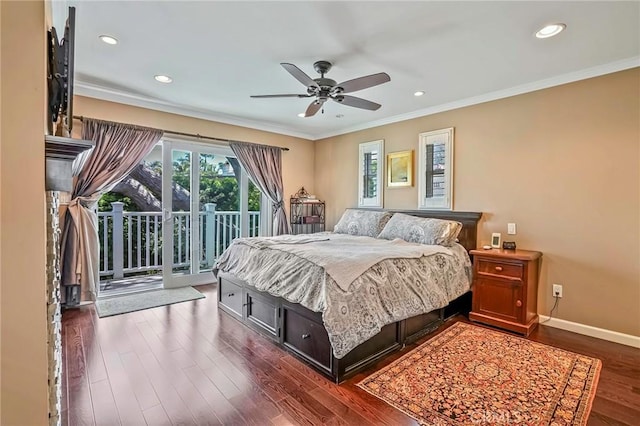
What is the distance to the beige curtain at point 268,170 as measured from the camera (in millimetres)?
5055

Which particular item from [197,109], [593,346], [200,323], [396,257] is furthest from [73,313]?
[593,346]

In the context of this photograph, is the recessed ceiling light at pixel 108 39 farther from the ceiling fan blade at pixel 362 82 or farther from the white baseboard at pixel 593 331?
the white baseboard at pixel 593 331

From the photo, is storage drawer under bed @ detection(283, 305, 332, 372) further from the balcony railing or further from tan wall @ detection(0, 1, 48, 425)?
the balcony railing

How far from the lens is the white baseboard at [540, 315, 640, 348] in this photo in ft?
9.34

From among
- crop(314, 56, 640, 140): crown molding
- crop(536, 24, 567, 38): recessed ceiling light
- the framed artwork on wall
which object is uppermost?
crop(536, 24, 567, 38): recessed ceiling light

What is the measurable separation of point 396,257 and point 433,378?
0.95m

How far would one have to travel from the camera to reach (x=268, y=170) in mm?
5293

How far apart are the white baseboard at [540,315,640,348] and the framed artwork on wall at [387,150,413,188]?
227cm

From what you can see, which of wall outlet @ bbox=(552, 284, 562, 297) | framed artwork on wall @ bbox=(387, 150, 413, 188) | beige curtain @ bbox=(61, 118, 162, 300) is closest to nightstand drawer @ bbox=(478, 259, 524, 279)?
wall outlet @ bbox=(552, 284, 562, 297)

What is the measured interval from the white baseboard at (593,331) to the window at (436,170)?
1.61 meters

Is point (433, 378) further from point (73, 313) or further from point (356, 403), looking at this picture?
point (73, 313)

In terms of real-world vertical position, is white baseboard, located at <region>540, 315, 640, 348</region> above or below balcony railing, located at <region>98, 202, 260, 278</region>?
below

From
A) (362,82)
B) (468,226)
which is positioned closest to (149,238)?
(362,82)

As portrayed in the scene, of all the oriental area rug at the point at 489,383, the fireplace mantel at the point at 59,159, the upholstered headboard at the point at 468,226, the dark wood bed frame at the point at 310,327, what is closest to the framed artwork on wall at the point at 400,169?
the upholstered headboard at the point at 468,226
